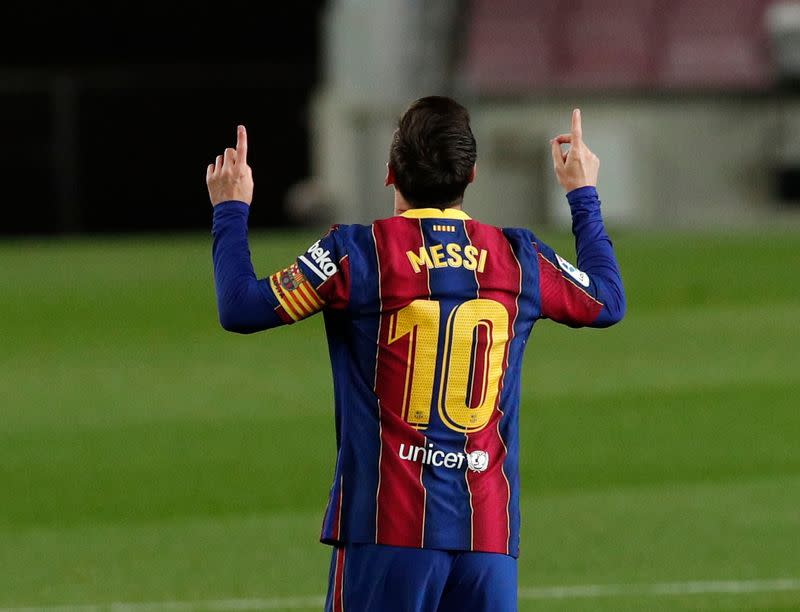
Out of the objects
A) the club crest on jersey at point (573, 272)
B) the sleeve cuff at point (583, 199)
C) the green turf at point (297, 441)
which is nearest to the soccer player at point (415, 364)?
the club crest on jersey at point (573, 272)

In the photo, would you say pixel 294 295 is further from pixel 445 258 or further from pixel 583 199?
pixel 583 199

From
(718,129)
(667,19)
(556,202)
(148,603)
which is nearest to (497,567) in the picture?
(148,603)

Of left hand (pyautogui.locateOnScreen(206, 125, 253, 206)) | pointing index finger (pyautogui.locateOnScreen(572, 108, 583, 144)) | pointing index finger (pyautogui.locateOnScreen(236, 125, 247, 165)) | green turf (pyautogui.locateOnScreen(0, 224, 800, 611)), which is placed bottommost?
green turf (pyautogui.locateOnScreen(0, 224, 800, 611))

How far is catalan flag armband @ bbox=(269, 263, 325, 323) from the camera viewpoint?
3.77 meters

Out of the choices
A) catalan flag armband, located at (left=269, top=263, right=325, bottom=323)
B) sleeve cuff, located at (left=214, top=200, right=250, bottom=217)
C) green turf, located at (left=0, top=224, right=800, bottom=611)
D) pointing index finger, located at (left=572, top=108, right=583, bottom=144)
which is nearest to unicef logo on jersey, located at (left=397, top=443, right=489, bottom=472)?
catalan flag armband, located at (left=269, top=263, right=325, bottom=323)

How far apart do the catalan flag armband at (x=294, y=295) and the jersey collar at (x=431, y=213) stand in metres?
0.26

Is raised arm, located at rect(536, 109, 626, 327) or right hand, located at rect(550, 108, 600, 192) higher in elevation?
right hand, located at rect(550, 108, 600, 192)

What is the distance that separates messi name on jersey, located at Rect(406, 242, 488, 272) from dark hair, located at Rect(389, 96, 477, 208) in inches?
4.2

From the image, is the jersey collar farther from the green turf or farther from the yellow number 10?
the green turf

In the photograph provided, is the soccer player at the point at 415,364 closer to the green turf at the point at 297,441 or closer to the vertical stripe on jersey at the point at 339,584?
the vertical stripe on jersey at the point at 339,584

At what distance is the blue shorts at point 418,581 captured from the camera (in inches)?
148

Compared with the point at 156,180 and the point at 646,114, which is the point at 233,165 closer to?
the point at 646,114

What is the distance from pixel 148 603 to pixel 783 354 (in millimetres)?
7471

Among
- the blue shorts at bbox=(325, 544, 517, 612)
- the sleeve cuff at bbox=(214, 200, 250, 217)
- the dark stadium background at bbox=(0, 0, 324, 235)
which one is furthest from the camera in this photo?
the dark stadium background at bbox=(0, 0, 324, 235)
